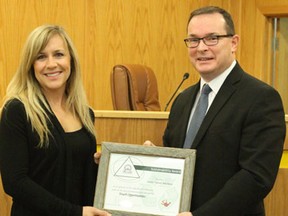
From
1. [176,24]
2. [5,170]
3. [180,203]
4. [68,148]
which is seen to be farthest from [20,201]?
[176,24]

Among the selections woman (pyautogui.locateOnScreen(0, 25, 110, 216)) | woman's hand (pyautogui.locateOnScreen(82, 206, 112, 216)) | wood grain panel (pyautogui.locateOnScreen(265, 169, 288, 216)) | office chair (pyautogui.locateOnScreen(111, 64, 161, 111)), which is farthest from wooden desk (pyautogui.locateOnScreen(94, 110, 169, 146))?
office chair (pyautogui.locateOnScreen(111, 64, 161, 111))

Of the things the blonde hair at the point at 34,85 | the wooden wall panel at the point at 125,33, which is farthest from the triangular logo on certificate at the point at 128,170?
the wooden wall panel at the point at 125,33

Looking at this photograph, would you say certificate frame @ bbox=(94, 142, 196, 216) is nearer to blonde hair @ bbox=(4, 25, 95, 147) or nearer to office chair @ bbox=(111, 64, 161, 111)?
blonde hair @ bbox=(4, 25, 95, 147)

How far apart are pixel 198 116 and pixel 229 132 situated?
193mm

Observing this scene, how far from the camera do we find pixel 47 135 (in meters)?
2.22

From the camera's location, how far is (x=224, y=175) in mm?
2031

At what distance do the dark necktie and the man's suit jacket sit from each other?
0.21 ft

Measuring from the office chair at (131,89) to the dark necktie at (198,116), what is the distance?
82.6 inches

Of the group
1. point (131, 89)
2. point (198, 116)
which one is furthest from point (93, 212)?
point (131, 89)

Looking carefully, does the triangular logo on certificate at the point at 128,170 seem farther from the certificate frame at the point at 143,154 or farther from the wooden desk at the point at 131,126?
the wooden desk at the point at 131,126

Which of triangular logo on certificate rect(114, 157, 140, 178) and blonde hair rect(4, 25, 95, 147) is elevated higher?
blonde hair rect(4, 25, 95, 147)

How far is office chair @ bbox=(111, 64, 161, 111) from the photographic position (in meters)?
4.30

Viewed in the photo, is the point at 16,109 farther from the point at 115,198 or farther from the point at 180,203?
the point at 180,203

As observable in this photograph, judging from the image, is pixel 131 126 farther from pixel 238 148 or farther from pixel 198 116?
pixel 238 148
